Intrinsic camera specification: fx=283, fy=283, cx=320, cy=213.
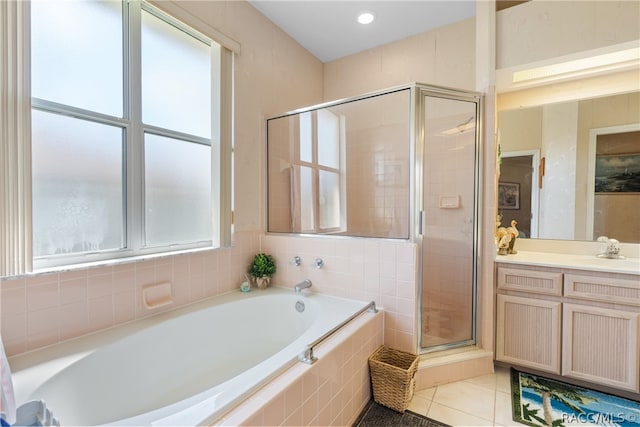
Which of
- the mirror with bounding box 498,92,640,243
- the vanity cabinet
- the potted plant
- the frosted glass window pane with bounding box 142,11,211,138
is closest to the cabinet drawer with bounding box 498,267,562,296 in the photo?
the vanity cabinet

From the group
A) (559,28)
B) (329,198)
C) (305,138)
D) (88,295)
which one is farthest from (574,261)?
(88,295)

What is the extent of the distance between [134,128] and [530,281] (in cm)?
272

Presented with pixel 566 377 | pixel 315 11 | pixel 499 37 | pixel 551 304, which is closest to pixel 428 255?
pixel 551 304

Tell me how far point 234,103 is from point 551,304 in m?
2.62

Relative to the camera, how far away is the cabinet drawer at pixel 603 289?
166cm

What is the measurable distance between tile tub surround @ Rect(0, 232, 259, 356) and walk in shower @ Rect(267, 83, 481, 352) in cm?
78

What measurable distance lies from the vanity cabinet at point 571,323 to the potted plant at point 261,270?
5.58ft

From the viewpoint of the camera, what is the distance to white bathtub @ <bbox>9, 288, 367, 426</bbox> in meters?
1.02

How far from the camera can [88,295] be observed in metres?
1.40

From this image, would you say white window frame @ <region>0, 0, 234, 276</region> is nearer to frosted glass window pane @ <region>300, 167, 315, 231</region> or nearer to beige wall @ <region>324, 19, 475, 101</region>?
frosted glass window pane @ <region>300, 167, 315, 231</region>

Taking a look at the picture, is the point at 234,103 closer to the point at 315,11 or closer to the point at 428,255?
the point at 315,11

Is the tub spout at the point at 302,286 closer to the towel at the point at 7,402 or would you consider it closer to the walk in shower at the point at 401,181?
the walk in shower at the point at 401,181

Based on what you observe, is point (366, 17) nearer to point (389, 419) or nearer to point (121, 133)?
point (121, 133)

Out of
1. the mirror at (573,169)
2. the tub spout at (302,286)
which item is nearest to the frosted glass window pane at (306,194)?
the tub spout at (302,286)
